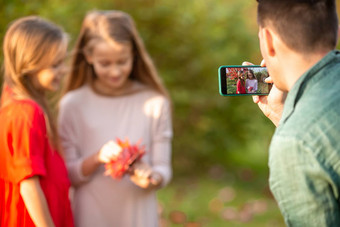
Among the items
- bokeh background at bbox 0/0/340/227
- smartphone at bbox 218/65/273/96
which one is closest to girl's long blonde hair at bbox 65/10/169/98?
smartphone at bbox 218/65/273/96

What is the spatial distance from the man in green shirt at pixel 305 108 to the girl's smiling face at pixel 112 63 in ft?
6.13

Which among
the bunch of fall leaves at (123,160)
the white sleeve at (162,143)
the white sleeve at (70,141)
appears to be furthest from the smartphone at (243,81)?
the white sleeve at (70,141)

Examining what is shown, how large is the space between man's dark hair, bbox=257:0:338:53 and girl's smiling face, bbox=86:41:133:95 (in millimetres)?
1965

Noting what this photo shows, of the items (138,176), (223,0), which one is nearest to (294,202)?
(138,176)

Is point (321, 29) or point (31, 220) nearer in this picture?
point (321, 29)

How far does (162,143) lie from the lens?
366cm

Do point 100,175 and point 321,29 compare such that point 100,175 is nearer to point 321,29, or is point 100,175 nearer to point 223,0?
point 321,29

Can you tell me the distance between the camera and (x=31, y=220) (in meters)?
2.73

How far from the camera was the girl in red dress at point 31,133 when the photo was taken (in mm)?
2678

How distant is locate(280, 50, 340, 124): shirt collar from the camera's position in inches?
70.1

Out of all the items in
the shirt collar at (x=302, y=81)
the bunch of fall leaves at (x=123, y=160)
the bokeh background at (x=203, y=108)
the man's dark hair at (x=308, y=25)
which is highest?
the man's dark hair at (x=308, y=25)

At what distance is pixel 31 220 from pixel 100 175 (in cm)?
88

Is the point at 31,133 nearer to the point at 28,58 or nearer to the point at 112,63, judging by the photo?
the point at 28,58

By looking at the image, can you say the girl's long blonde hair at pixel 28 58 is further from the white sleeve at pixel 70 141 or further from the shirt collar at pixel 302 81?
the shirt collar at pixel 302 81
